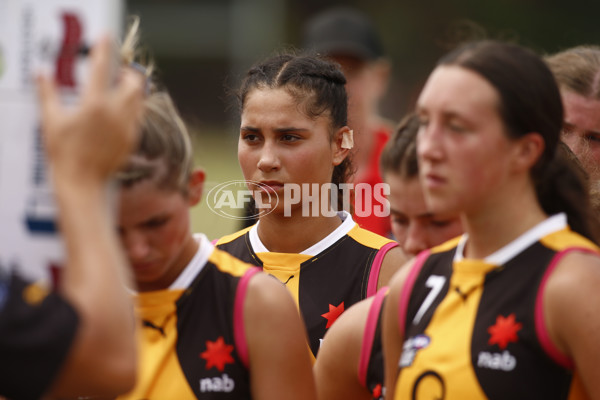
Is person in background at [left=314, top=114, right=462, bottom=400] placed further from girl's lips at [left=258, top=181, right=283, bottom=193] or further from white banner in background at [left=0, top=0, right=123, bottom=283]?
white banner in background at [left=0, top=0, right=123, bottom=283]

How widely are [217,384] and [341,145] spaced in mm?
1599

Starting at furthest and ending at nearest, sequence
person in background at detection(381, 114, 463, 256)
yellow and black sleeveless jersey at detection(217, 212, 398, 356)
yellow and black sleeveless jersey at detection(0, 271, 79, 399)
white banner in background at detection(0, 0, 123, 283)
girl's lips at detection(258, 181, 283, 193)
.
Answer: girl's lips at detection(258, 181, 283, 193), yellow and black sleeveless jersey at detection(217, 212, 398, 356), person in background at detection(381, 114, 463, 256), white banner in background at detection(0, 0, 123, 283), yellow and black sleeveless jersey at detection(0, 271, 79, 399)

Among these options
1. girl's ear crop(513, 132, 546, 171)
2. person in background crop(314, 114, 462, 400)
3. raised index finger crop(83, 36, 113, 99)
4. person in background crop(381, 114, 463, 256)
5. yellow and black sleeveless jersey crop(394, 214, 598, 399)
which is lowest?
person in background crop(314, 114, 462, 400)

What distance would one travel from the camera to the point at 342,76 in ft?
13.1

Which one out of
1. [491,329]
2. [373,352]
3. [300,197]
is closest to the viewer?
[491,329]

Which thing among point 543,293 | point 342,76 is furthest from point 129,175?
point 342,76

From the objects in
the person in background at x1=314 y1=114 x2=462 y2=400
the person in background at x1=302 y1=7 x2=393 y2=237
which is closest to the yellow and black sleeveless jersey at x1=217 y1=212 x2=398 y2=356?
the person in background at x1=314 y1=114 x2=462 y2=400

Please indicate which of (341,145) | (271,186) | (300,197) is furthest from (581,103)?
(271,186)

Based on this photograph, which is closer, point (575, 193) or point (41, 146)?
point (41, 146)

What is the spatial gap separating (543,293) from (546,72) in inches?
24.1

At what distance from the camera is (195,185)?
8.76 feet

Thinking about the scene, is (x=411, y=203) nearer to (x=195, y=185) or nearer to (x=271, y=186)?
(x=271, y=186)

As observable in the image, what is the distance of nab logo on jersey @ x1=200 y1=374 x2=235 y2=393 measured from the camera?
2.51 meters

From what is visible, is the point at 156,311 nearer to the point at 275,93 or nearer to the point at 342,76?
the point at 275,93
